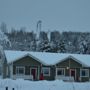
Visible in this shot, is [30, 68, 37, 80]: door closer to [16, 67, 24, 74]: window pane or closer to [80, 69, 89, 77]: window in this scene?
[16, 67, 24, 74]: window pane

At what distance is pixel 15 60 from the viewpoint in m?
43.7

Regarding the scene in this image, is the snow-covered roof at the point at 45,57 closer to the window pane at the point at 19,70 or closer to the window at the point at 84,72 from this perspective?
the window at the point at 84,72

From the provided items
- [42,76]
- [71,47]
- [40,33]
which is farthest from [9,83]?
[40,33]

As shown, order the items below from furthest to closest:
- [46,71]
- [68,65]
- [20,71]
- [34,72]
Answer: [68,65]
[46,71]
[34,72]
[20,71]

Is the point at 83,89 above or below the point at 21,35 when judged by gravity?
below

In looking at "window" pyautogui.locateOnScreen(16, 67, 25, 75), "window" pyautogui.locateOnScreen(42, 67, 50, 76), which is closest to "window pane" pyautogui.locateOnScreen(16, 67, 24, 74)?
"window" pyautogui.locateOnScreen(16, 67, 25, 75)

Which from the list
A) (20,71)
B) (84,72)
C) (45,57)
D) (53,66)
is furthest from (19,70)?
(84,72)

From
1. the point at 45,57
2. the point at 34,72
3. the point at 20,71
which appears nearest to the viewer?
the point at 20,71

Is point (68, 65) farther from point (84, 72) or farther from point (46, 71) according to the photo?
point (46, 71)

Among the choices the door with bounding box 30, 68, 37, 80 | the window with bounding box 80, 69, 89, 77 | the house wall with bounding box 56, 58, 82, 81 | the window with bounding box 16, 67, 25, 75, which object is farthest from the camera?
the window with bounding box 80, 69, 89, 77

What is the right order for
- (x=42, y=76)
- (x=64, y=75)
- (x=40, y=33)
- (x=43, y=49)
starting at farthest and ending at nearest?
(x=40, y=33), (x=43, y=49), (x=64, y=75), (x=42, y=76)

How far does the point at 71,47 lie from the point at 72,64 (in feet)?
270

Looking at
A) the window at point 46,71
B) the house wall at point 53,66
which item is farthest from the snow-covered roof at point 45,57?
the window at point 46,71

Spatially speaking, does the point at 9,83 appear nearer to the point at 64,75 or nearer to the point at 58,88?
the point at 58,88
